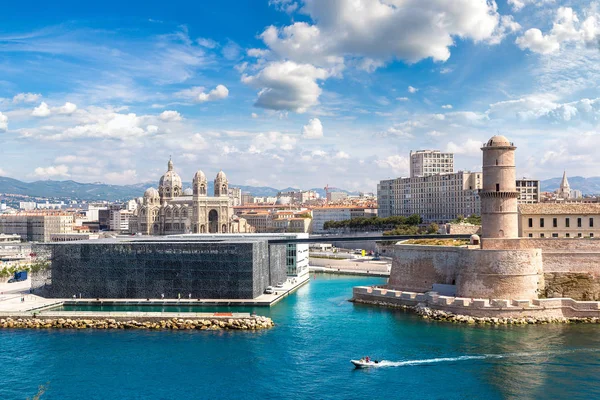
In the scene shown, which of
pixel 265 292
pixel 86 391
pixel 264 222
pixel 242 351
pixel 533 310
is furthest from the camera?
pixel 264 222

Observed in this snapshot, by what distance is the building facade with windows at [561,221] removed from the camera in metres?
57.8

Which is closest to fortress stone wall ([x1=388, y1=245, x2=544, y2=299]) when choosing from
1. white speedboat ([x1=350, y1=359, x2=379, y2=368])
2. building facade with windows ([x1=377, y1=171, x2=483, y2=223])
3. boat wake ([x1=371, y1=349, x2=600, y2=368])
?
boat wake ([x1=371, y1=349, x2=600, y2=368])

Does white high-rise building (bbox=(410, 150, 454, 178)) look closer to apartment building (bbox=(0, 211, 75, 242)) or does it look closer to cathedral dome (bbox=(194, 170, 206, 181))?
cathedral dome (bbox=(194, 170, 206, 181))

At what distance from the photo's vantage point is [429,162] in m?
182

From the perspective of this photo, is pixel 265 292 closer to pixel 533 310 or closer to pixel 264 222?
pixel 533 310

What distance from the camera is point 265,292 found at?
63531 mm

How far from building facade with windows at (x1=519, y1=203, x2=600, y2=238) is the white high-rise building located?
121 meters

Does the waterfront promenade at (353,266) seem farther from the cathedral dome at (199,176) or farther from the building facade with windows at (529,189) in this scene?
the cathedral dome at (199,176)

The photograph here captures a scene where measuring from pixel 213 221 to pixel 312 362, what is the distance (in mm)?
118786

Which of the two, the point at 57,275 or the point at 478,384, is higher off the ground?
the point at 57,275

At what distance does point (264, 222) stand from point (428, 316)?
468 ft

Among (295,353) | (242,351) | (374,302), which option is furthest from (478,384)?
(374,302)

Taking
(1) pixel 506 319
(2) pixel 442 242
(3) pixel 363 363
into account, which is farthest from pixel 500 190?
(3) pixel 363 363

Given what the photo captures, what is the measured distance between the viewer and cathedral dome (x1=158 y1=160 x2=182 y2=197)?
553 feet
